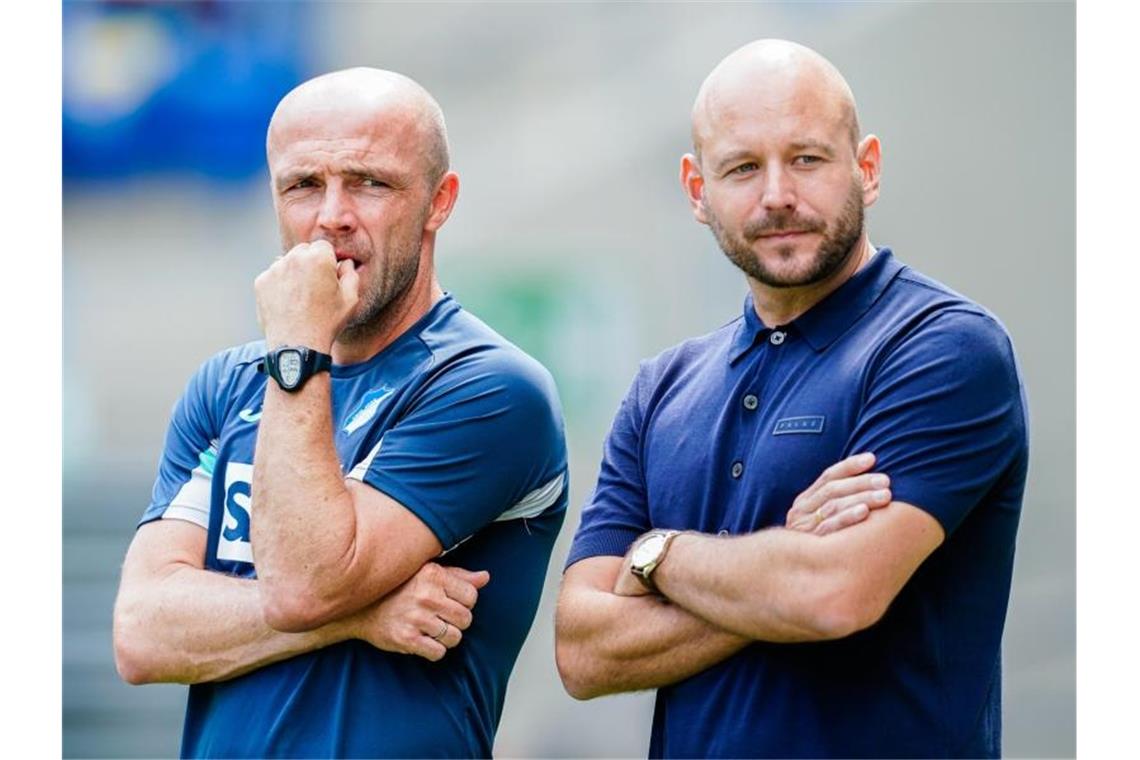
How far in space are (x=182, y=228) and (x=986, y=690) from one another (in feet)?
14.3

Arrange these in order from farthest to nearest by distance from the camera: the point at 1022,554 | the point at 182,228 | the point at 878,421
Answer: the point at 182,228
the point at 1022,554
the point at 878,421

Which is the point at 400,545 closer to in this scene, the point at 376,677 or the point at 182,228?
the point at 376,677

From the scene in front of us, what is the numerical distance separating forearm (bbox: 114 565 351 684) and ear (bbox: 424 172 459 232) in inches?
31.0

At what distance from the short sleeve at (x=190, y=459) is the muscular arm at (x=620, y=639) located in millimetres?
764

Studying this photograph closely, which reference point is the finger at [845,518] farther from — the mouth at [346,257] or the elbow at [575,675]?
the mouth at [346,257]

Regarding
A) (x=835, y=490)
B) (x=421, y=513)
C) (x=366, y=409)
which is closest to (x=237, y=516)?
(x=366, y=409)

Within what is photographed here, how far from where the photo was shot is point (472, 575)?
2664 mm

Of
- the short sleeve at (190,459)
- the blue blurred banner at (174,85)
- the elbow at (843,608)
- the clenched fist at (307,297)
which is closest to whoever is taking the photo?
the elbow at (843,608)

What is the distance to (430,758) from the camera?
2621mm

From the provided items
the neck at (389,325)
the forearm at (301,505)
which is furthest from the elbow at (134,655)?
the neck at (389,325)

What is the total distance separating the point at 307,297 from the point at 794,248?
2.95 feet

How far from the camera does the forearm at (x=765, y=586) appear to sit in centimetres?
236

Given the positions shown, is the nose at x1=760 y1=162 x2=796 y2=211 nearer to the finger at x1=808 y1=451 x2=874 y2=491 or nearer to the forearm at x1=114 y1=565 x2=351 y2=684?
the finger at x1=808 y1=451 x2=874 y2=491
